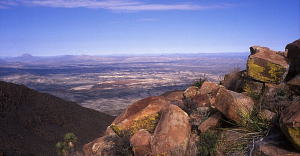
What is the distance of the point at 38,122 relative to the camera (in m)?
44.9

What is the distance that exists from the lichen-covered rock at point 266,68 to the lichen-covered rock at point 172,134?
262cm

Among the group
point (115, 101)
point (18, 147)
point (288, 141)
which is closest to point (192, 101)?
point (288, 141)

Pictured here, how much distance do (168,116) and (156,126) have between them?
2.21 feet

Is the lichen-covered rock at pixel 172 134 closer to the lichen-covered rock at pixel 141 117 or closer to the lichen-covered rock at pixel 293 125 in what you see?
the lichen-covered rock at pixel 141 117

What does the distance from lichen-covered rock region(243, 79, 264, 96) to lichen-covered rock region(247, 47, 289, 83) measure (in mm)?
157

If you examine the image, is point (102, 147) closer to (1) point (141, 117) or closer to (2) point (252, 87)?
(1) point (141, 117)

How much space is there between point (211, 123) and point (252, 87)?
2.32 metres

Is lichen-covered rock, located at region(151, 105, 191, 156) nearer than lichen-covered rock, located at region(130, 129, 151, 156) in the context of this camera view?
Yes

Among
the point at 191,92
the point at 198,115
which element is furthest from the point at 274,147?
the point at 191,92

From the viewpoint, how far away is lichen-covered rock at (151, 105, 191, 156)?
363 inches

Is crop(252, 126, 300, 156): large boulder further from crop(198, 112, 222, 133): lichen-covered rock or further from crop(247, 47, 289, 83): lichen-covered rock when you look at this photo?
crop(247, 47, 289, 83): lichen-covered rock

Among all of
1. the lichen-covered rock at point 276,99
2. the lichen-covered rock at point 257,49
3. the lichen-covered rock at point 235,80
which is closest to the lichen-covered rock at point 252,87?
the lichen-covered rock at point 235,80

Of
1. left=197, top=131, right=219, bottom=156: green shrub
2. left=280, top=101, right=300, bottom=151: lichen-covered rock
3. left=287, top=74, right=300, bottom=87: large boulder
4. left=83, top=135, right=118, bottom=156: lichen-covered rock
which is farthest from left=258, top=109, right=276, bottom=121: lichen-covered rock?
left=83, top=135, right=118, bottom=156: lichen-covered rock

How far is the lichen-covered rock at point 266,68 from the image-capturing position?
10586 mm
